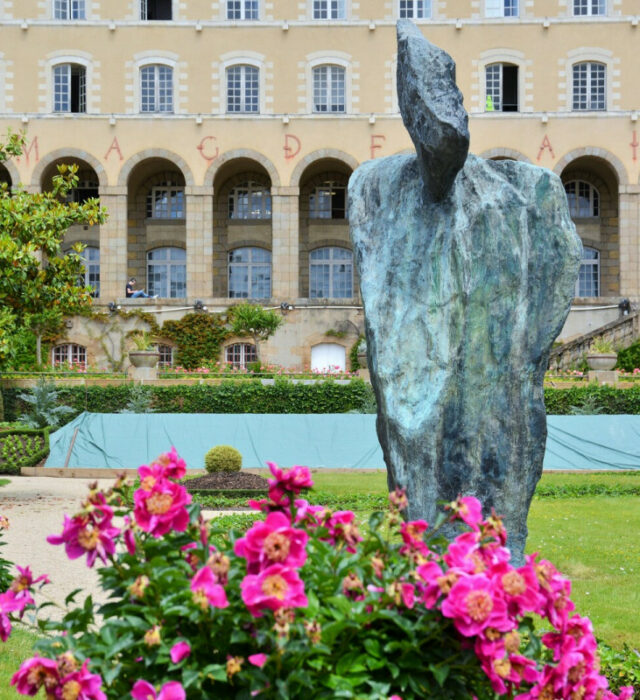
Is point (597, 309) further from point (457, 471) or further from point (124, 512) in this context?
point (124, 512)

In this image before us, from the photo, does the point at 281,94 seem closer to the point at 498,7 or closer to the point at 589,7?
the point at 498,7

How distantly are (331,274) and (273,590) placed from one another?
118 ft

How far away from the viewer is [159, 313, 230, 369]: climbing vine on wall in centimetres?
3234

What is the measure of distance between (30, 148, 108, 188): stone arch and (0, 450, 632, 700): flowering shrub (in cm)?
3386

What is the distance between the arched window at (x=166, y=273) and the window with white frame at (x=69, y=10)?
9.66m

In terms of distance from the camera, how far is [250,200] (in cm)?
3862

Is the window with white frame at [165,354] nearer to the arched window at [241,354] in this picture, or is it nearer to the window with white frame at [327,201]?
the arched window at [241,354]

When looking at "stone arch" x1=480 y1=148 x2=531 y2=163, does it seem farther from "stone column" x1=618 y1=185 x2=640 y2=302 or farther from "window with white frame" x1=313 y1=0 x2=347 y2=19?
"window with white frame" x1=313 y1=0 x2=347 y2=19

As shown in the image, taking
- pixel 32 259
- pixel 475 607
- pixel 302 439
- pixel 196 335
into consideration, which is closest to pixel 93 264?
pixel 196 335

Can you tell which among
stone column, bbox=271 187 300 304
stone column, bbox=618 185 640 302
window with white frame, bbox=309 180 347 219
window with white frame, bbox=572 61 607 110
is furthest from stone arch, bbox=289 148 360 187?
stone column, bbox=618 185 640 302

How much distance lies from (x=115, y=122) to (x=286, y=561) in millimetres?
35036

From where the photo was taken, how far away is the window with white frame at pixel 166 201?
38.7m

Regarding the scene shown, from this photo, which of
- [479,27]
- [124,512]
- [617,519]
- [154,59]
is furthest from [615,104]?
[124,512]

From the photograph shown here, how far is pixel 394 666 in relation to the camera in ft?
7.68
